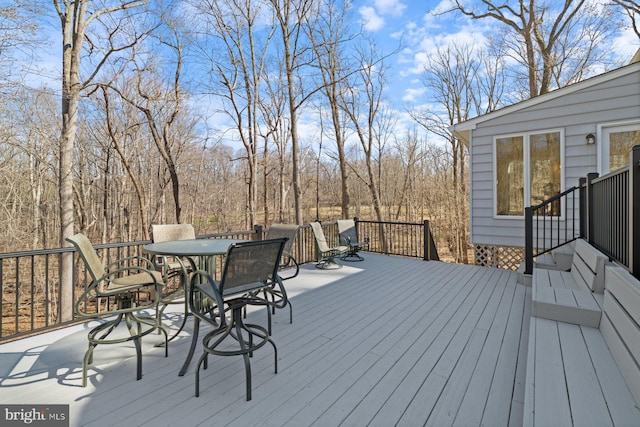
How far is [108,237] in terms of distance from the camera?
42.0 ft

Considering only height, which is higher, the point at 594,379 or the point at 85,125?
the point at 85,125

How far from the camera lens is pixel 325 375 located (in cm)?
226

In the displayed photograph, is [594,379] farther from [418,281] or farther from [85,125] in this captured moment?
[85,125]

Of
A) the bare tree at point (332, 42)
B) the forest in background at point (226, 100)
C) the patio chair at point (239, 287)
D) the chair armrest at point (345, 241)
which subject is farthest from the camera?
the bare tree at point (332, 42)

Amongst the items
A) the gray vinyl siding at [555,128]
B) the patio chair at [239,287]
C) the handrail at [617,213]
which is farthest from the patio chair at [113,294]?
the gray vinyl siding at [555,128]

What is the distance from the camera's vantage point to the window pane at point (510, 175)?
232 inches

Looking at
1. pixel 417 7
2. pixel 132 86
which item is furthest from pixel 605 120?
pixel 132 86

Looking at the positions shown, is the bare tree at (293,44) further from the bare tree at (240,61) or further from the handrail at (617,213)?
the handrail at (617,213)

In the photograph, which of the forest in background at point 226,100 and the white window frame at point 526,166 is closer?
the white window frame at point 526,166

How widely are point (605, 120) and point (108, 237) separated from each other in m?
15.4

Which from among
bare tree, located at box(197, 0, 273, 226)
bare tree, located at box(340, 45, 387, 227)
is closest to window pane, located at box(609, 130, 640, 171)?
bare tree, located at box(340, 45, 387, 227)

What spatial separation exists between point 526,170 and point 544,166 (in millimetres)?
278
